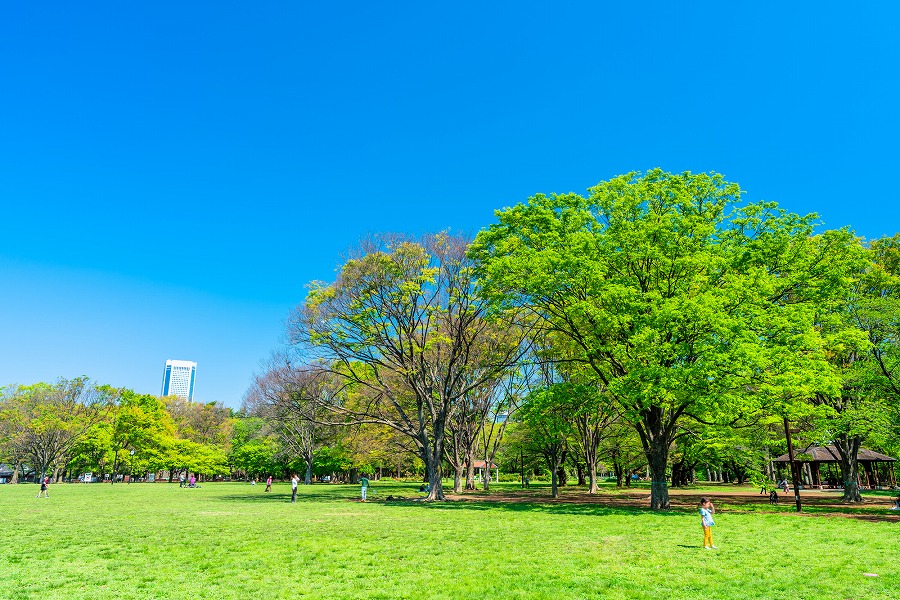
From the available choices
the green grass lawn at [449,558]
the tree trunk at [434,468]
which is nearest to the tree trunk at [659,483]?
the green grass lawn at [449,558]

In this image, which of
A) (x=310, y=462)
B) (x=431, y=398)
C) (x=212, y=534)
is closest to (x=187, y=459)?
(x=310, y=462)

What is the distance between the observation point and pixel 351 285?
107 feet

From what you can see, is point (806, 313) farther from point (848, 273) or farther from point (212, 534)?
point (212, 534)

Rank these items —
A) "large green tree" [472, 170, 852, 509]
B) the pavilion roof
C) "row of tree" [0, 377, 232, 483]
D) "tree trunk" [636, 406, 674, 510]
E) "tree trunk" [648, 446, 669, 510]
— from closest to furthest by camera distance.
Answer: "large green tree" [472, 170, 852, 509] → "tree trunk" [648, 446, 669, 510] → "tree trunk" [636, 406, 674, 510] → the pavilion roof → "row of tree" [0, 377, 232, 483]

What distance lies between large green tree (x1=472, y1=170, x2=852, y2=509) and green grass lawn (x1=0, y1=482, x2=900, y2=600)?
5619mm

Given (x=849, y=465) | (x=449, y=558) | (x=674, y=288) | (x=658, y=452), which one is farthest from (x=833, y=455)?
(x=449, y=558)

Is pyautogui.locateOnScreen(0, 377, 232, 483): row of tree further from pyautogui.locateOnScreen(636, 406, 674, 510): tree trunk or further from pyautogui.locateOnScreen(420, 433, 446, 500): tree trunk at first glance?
pyautogui.locateOnScreen(636, 406, 674, 510): tree trunk

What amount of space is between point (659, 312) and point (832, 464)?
1931 inches

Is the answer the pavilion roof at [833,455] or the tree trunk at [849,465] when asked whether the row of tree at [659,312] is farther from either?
the pavilion roof at [833,455]

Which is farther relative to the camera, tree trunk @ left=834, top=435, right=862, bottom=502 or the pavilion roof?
the pavilion roof

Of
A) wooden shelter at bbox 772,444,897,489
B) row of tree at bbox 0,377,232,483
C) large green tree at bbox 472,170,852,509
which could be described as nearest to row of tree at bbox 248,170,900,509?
large green tree at bbox 472,170,852,509

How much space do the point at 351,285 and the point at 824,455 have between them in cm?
4214

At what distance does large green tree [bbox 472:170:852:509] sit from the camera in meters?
22.1

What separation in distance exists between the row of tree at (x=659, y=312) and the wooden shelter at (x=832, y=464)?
404 inches
